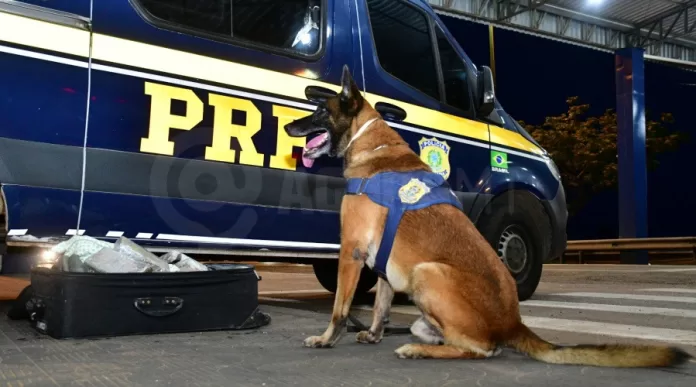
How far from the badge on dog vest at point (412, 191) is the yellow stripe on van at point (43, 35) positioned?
5.55 ft

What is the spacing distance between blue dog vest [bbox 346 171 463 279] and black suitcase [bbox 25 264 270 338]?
32.5 inches

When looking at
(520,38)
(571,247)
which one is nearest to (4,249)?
(571,247)

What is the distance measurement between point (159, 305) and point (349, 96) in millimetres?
1368

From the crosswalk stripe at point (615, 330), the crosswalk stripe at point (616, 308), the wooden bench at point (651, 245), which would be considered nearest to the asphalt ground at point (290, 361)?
the crosswalk stripe at point (615, 330)

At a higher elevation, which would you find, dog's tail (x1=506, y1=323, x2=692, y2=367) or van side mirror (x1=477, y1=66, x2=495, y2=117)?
van side mirror (x1=477, y1=66, x2=495, y2=117)

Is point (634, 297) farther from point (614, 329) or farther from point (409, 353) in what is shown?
point (409, 353)

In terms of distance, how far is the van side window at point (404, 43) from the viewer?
441 centimetres

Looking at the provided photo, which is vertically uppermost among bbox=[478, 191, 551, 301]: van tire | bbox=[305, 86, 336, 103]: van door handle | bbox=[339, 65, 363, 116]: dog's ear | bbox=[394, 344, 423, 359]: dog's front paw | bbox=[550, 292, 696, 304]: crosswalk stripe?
bbox=[305, 86, 336, 103]: van door handle

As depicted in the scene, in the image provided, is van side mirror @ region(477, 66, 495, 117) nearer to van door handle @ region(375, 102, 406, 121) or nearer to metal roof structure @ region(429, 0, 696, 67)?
van door handle @ region(375, 102, 406, 121)

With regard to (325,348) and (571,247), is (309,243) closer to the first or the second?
(325,348)

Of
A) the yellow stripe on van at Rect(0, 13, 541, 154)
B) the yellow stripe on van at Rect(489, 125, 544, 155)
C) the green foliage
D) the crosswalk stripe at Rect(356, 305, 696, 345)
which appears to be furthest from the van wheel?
the green foliage

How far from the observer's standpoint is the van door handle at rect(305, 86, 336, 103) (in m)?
3.89

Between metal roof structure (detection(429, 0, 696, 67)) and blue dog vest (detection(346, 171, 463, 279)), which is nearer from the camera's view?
blue dog vest (detection(346, 171, 463, 279))

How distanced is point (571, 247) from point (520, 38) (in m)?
10.6
